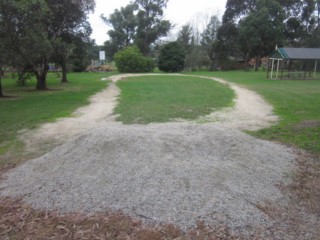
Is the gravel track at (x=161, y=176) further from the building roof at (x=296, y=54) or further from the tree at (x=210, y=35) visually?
the tree at (x=210, y=35)

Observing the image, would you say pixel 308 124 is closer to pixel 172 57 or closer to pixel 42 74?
pixel 42 74

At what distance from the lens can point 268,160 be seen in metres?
4.74

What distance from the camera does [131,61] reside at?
37656mm

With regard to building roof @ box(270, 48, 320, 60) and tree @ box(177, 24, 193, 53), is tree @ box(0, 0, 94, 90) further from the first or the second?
tree @ box(177, 24, 193, 53)

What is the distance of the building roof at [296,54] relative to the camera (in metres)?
23.9

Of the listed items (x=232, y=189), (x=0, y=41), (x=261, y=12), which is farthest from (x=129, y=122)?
(x=261, y=12)

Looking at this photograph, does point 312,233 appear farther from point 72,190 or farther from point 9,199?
point 9,199

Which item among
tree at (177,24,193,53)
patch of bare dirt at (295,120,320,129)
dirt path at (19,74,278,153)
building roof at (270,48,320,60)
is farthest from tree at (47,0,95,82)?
tree at (177,24,193,53)

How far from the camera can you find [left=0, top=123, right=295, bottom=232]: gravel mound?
336 cm

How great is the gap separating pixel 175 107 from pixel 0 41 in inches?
299

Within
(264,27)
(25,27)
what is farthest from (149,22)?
(25,27)

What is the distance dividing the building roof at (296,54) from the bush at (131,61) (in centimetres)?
1787

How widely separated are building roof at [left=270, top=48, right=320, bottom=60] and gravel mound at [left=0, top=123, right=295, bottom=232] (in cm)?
2092

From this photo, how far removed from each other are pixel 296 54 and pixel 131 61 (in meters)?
20.3
